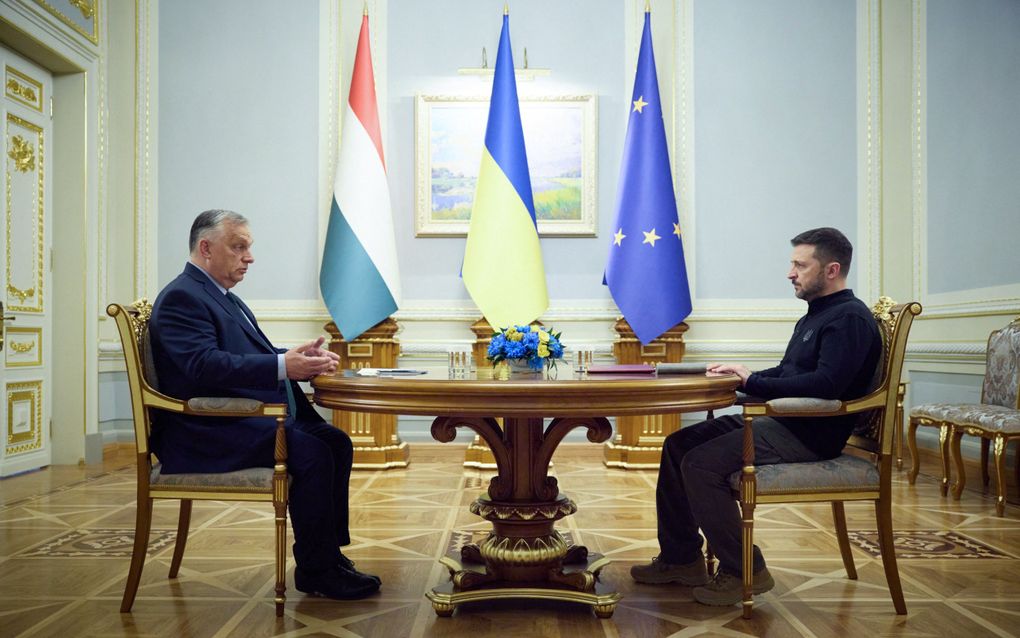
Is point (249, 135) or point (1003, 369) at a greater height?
point (249, 135)

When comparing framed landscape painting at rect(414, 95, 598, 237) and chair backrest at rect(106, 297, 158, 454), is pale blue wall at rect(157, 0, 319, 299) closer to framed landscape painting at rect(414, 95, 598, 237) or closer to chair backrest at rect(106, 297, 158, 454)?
framed landscape painting at rect(414, 95, 598, 237)

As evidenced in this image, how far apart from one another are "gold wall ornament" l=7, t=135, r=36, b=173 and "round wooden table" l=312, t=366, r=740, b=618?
371 cm

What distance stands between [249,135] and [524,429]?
13.6 feet

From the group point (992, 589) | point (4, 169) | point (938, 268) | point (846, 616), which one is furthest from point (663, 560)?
point (4, 169)

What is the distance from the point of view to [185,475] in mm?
2475

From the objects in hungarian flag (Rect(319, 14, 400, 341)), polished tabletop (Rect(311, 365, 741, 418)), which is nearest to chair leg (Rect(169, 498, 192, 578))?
polished tabletop (Rect(311, 365, 741, 418))

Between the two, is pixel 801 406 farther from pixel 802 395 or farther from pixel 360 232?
pixel 360 232

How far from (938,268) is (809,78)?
1.65 metres

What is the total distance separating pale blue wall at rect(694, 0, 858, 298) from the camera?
575 centimetres

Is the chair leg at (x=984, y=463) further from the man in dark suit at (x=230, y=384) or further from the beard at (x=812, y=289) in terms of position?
the man in dark suit at (x=230, y=384)

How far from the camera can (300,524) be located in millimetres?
2602

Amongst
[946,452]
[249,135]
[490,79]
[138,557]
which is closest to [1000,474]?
[946,452]

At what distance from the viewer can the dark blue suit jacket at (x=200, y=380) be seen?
8.14ft

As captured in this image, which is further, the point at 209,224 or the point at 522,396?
the point at 209,224
